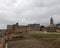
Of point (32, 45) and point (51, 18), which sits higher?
point (51, 18)

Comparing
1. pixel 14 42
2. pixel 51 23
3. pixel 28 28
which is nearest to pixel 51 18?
pixel 51 23

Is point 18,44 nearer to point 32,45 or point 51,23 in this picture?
point 32,45

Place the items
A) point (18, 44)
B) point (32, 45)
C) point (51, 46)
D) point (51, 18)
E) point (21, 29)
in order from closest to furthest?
point (51, 46) → point (32, 45) → point (18, 44) → point (21, 29) → point (51, 18)

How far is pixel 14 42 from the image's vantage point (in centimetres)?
2538

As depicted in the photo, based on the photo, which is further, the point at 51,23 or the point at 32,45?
the point at 51,23

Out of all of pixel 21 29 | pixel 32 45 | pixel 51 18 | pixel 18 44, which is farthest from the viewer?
pixel 51 18

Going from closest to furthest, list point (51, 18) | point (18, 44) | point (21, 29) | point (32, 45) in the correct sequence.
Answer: point (32, 45) → point (18, 44) → point (21, 29) → point (51, 18)

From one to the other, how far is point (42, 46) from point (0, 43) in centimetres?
630

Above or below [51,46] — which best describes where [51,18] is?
above

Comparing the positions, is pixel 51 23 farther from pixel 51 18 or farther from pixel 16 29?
pixel 16 29

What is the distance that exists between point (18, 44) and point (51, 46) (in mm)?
4861

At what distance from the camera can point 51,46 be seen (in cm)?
2106

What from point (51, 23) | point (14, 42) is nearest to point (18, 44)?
point (14, 42)

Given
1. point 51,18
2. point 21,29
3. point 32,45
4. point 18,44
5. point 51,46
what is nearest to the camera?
point 51,46
